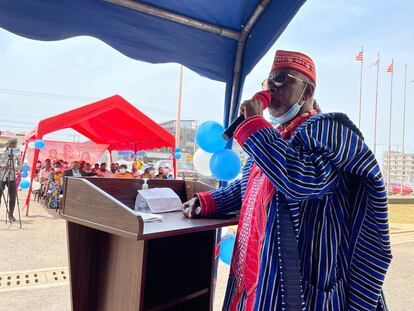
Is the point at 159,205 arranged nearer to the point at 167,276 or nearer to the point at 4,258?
the point at 167,276

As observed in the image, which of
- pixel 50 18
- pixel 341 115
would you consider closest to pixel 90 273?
pixel 341 115

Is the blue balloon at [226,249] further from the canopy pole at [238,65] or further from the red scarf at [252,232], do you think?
the red scarf at [252,232]

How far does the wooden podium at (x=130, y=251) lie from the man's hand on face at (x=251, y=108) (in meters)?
0.46

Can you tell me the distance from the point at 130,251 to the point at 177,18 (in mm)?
1671

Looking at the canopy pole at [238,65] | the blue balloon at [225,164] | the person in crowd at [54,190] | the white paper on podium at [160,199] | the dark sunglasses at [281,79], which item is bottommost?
the person in crowd at [54,190]

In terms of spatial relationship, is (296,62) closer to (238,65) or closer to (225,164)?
(238,65)

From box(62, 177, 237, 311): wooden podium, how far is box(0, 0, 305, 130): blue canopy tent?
1.12m

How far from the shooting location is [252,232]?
1.22 metres

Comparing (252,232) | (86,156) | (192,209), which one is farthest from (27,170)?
(252,232)

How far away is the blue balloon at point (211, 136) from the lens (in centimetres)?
275

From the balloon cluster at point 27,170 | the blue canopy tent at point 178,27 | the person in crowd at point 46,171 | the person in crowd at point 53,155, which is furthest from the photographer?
the person in crowd at point 53,155

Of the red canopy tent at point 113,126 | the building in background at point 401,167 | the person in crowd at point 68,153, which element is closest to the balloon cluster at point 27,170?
the red canopy tent at point 113,126

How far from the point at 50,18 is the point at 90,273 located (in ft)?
5.20

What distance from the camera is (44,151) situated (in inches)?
447
